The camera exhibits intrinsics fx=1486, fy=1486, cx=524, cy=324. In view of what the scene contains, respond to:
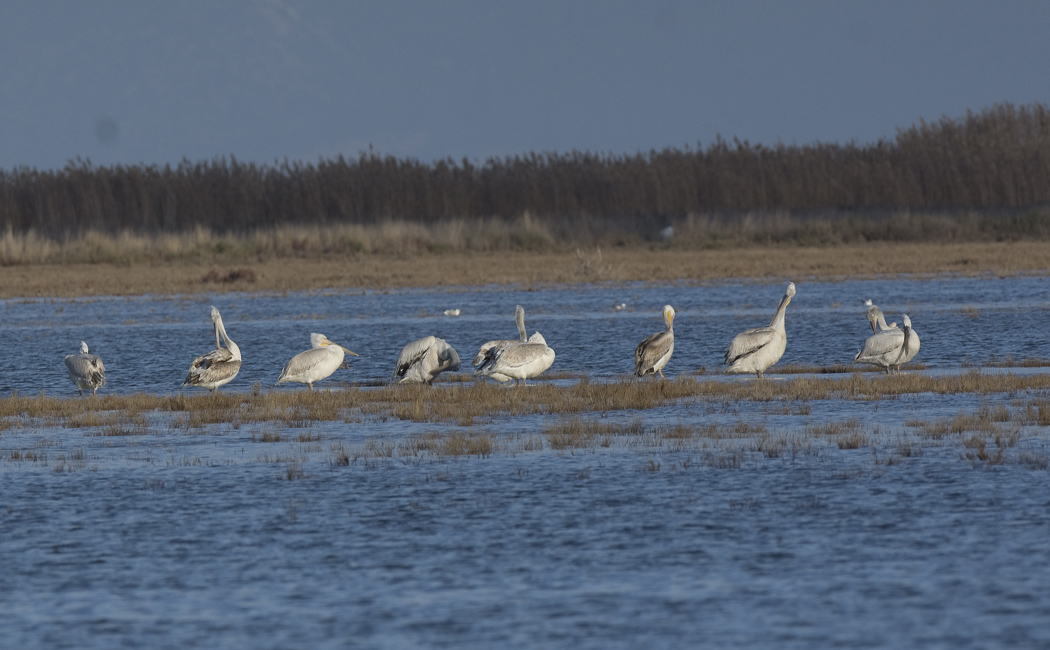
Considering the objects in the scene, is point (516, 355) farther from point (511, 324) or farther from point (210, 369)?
point (511, 324)

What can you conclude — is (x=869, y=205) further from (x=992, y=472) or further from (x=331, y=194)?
(x=992, y=472)

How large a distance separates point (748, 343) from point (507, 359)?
7.61 feet

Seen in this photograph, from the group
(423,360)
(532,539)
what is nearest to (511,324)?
(423,360)

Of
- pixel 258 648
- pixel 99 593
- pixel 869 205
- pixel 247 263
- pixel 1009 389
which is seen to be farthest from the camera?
pixel 869 205

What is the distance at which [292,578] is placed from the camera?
695 cm

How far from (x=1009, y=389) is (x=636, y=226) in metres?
29.9

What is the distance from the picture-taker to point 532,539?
25.0 ft

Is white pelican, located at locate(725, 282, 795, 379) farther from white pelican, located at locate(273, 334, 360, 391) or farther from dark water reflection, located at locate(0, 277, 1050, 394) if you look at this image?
white pelican, located at locate(273, 334, 360, 391)

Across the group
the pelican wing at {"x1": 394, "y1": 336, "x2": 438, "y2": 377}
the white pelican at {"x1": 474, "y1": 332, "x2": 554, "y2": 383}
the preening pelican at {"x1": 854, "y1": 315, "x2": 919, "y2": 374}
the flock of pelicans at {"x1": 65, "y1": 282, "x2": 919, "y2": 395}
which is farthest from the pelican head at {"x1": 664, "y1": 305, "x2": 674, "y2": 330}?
the pelican wing at {"x1": 394, "y1": 336, "x2": 438, "y2": 377}

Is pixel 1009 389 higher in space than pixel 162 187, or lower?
lower

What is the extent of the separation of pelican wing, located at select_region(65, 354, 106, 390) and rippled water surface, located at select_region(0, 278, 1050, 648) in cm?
210

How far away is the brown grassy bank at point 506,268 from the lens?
31.1 m

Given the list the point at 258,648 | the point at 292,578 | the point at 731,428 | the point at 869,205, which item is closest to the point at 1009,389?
the point at 731,428

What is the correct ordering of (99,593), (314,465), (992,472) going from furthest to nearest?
(314,465)
(992,472)
(99,593)
